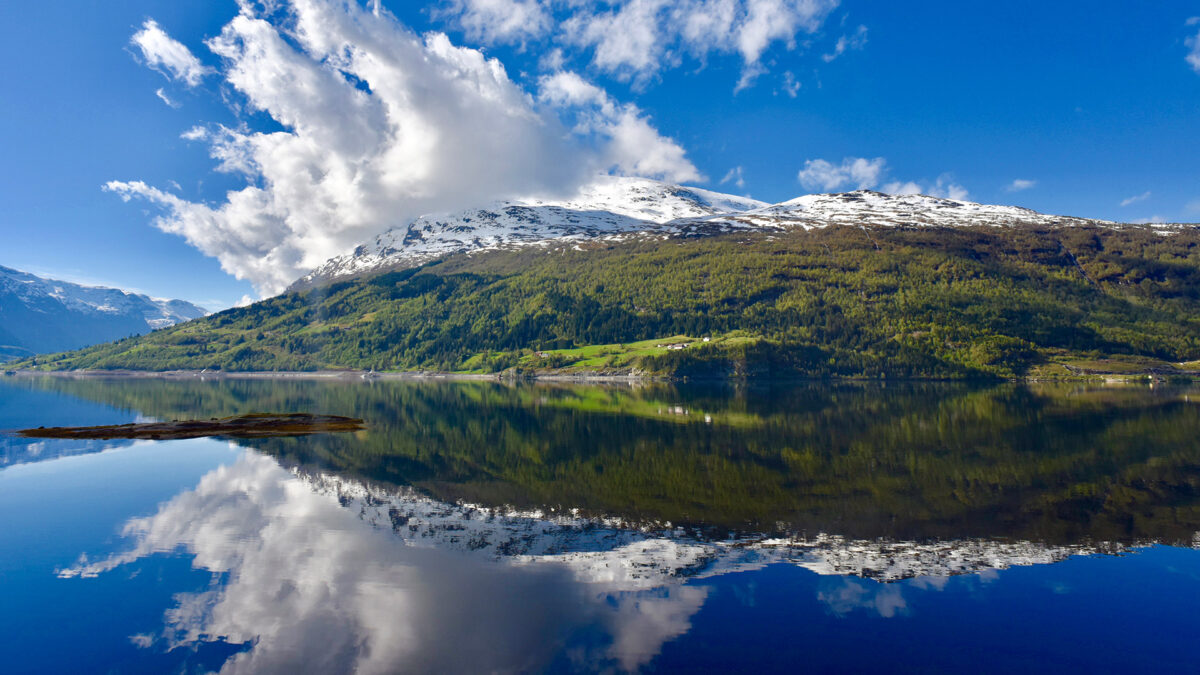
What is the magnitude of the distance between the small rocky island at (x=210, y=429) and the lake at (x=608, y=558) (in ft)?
34.5

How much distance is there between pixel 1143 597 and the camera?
17859mm

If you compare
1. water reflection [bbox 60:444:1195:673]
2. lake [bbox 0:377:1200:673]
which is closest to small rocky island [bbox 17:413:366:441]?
lake [bbox 0:377:1200:673]

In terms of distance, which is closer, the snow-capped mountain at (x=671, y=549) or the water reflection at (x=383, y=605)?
the water reflection at (x=383, y=605)

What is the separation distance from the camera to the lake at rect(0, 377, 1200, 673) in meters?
14.8

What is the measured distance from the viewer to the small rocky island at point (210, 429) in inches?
2217

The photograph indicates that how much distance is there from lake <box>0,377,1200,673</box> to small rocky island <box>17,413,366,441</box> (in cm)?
1051

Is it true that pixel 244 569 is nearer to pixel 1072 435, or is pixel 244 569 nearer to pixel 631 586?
pixel 631 586

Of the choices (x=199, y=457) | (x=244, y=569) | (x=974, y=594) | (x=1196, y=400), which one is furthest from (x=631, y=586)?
(x=1196, y=400)

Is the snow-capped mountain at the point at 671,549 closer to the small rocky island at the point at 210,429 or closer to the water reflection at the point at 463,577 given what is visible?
the water reflection at the point at 463,577

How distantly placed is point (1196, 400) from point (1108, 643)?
343ft

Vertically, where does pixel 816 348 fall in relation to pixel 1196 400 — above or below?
above

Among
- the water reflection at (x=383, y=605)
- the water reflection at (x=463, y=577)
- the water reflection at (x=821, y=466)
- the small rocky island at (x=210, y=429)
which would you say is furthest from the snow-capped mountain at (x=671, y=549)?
the small rocky island at (x=210, y=429)

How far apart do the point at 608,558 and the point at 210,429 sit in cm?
5737

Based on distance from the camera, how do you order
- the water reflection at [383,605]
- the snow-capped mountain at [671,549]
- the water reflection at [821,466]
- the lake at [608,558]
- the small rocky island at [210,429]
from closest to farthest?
the water reflection at [383,605]
the lake at [608,558]
the snow-capped mountain at [671,549]
the water reflection at [821,466]
the small rocky island at [210,429]
